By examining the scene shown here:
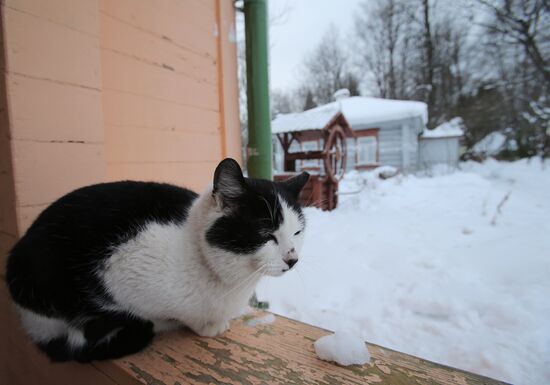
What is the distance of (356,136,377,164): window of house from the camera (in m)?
10.0

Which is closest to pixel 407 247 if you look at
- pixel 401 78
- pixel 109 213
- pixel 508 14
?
pixel 109 213

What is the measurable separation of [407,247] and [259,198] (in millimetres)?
2329

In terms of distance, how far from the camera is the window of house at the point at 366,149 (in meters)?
10.0

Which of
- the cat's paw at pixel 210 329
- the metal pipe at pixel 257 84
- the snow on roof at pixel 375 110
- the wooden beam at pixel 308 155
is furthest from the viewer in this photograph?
the snow on roof at pixel 375 110

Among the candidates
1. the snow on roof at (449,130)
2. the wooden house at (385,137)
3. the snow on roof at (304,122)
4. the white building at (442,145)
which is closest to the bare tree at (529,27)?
the snow on roof at (304,122)

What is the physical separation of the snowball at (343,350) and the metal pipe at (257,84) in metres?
1.01

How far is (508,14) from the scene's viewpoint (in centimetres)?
385

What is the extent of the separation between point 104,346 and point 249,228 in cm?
45

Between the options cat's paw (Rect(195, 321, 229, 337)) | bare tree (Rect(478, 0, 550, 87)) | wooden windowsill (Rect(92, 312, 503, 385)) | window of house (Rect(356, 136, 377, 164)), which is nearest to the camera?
wooden windowsill (Rect(92, 312, 503, 385))

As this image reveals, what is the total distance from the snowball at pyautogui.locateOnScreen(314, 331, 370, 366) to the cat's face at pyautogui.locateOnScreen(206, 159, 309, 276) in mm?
195

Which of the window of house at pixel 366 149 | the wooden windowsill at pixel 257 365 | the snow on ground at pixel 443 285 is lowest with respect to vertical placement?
the snow on ground at pixel 443 285

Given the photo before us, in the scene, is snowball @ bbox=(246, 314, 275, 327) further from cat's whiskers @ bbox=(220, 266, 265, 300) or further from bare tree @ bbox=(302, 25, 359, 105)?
bare tree @ bbox=(302, 25, 359, 105)

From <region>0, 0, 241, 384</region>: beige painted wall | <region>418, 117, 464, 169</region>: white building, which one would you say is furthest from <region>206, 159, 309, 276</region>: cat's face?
<region>418, 117, 464, 169</region>: white building

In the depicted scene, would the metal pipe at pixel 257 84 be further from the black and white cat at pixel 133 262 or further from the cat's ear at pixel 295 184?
the black and white cat at pixel 133 262
